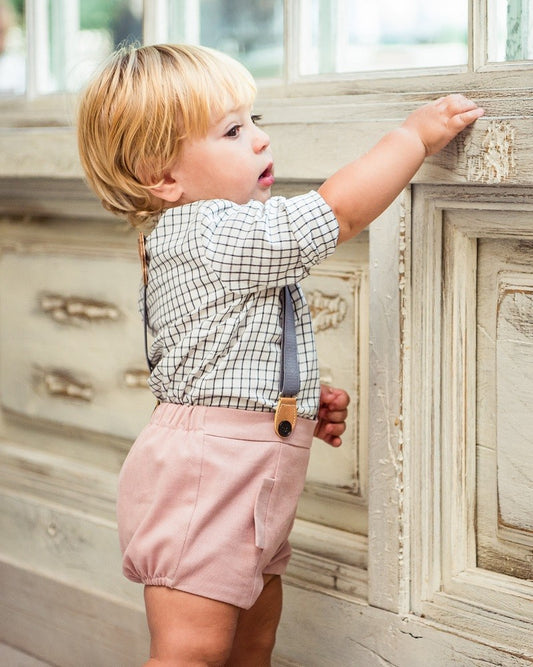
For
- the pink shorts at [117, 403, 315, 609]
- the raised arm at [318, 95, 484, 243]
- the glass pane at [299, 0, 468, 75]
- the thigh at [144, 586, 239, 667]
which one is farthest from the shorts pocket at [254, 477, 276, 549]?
the glass pane at [299, 0, 468, 75]

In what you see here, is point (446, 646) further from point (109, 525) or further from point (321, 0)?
point (321, 0)

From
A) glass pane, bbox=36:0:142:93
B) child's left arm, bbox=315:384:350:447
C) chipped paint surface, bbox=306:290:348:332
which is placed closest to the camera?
child's left arm, bbox=315:384:350:447

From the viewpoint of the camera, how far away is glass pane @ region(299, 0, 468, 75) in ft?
4.94

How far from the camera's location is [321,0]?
164cm

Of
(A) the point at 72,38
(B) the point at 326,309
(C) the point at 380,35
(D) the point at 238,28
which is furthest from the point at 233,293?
(A) the point at 72,38

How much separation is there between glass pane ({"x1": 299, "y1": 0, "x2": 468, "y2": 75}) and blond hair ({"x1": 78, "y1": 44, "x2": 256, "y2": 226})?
320 millimetres

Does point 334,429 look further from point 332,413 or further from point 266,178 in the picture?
point 266,178

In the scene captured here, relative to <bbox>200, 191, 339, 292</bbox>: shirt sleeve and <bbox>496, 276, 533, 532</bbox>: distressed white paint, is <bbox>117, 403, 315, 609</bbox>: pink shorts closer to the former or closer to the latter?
<bbox>200, 191, 339, 292</bbox>: shirt sleeve

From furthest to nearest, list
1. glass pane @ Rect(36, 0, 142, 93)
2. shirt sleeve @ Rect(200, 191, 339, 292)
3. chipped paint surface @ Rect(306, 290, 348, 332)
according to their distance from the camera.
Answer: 1. glass pane @ Rect(36, 0, 142, 93)
2. chipped paint surface @ Rect(306, 290, 348, 332)
3. shirt sleeve @ Rect(200, 191, 339, 292)

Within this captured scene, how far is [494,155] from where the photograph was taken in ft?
4.40

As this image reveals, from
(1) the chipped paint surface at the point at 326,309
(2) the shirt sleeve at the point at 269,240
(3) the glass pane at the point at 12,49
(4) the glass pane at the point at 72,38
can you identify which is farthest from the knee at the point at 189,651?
(3) the glass pane at the point at 12,49

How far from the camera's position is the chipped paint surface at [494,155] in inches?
52.4

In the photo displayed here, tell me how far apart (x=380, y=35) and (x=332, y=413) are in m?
0.62

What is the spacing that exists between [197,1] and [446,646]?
1.23 meters
